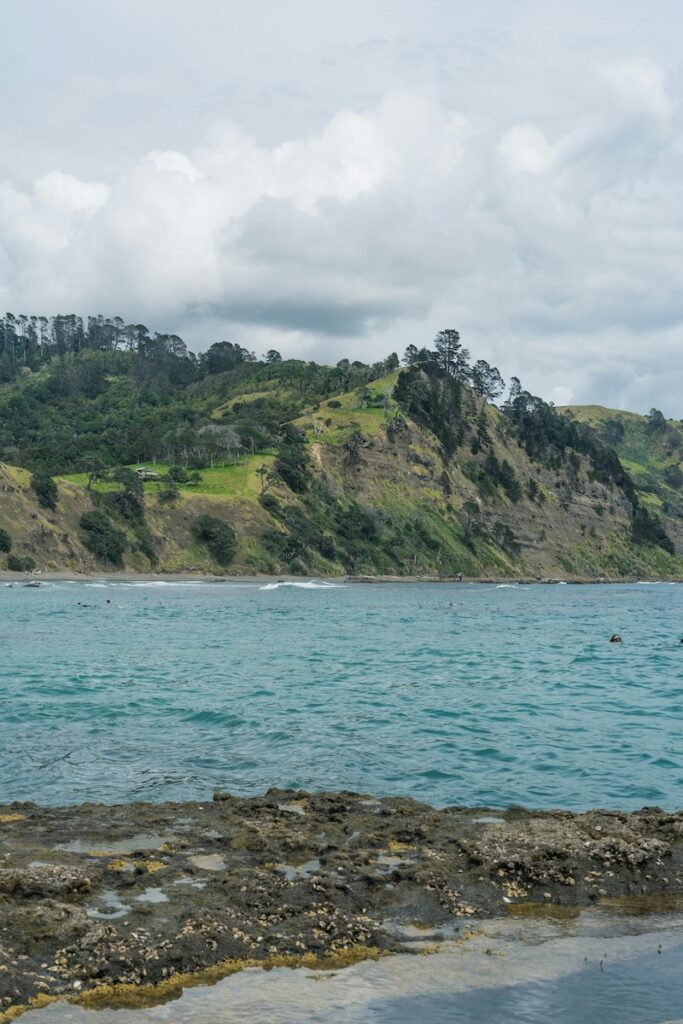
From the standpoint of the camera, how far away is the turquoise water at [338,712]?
18547 millimetres

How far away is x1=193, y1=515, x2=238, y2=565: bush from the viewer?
132125 mm

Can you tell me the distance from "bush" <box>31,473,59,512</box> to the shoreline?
1105 centimetres

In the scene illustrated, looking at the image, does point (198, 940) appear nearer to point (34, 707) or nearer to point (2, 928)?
point (2, 928)

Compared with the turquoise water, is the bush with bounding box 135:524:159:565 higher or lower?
higher

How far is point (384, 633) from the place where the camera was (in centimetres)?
5719

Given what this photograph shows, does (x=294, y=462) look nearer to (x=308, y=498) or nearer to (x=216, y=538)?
(x=308, y=498)

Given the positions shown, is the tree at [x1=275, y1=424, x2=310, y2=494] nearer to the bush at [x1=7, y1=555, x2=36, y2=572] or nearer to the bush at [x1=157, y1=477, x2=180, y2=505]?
the bush at [x1=157, y1=477, x2=180, y2=505]

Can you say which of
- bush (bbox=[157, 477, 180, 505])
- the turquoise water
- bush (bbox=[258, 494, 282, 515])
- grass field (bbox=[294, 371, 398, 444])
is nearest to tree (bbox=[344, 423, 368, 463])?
grass field (bbox=[294, 371, 398, 444])

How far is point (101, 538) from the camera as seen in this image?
122375mm

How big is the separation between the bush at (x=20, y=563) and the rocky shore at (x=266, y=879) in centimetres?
10256

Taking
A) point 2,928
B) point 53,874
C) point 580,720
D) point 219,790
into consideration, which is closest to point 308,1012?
point 2,928

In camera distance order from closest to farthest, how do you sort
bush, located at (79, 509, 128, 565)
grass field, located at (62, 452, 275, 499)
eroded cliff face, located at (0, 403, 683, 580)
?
bush, located at (79, 509, 128, 565) < eroded cliff face, located at (0, 403, 683, 580) < grass field, located at (62, 452, 275, 499)

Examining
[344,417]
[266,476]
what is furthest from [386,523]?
[344,417]

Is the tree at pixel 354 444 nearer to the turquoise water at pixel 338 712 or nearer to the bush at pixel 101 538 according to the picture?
the bush at pixel 101 538
